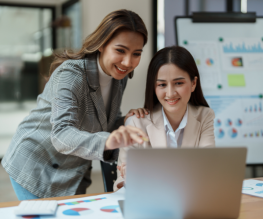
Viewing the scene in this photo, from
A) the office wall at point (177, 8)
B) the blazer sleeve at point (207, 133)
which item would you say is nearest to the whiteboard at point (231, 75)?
the office wall at point (177, 8)

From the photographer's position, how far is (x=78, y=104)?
135cm

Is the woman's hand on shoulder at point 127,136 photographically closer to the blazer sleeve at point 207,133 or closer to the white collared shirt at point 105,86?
the white collared shirt at point 105,86

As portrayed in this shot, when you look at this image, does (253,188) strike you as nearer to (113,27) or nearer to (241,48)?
(113,27)

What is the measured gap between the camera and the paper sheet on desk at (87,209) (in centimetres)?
96

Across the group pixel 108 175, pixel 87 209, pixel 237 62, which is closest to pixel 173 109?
pixel 108 175

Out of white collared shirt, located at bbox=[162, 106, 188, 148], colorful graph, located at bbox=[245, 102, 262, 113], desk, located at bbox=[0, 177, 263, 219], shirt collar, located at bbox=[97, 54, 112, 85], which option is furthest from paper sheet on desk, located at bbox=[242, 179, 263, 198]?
colorful graph, located at bbox=[245, 102, 262, 113]

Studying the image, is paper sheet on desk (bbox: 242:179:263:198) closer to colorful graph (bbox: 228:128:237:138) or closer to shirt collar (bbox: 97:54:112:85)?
shirt collar (bbox: 97:54:112:85)

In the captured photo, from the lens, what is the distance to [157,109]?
1627mm

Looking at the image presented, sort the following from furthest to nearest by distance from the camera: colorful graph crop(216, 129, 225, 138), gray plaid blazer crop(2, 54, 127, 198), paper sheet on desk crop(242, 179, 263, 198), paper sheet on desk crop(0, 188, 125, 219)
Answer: colorful graph crop(216, 129, 225, 138) → gray plaid blazer crop(2, 54, 127, 198) → paper sheet on desk crop(242, 179, 263, 198) → paper sheet on desk crop(0, 188, 125, 219)

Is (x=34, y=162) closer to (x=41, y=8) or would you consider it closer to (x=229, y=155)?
(x=229, y=155)

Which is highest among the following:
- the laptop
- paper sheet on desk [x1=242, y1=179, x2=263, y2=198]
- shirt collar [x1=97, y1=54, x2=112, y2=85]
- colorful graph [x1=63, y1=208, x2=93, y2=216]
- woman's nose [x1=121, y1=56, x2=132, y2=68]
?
woman's nose [x1=121, y1=56, x2=132, y2=68]

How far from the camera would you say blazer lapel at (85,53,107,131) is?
142cm

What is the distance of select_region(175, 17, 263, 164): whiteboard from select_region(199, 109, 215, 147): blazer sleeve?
3.27ft

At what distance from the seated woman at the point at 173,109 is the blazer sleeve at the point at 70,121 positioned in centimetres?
37
